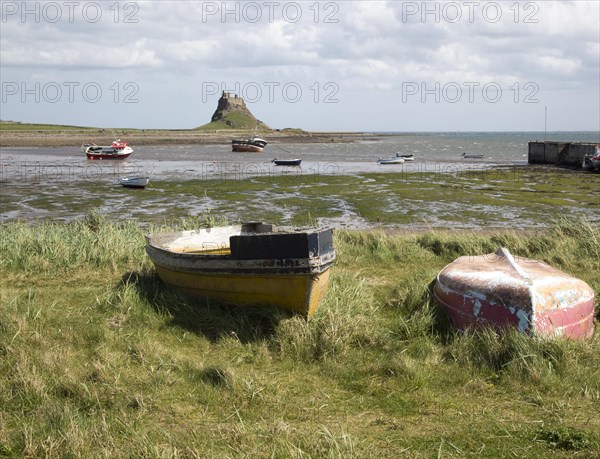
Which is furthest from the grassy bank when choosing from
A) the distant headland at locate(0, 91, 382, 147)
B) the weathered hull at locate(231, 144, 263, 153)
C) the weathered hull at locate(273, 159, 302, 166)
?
the distant headland at locate(0, 91, 382, 147)

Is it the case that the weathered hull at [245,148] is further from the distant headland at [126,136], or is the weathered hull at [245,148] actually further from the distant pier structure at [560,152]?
the distant pier structure at [560,152]

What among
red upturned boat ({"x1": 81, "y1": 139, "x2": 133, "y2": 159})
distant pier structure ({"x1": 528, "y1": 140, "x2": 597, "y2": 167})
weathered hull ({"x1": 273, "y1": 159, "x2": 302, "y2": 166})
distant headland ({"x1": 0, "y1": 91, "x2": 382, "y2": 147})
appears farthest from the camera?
distant headland ({"x1": 0, "y1": 91, "x2": 382, "y2": 147})

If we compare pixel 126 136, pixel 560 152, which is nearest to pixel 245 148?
pixel 560 152

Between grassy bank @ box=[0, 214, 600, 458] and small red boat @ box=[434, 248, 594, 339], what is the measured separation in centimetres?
33

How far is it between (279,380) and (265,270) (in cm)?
192

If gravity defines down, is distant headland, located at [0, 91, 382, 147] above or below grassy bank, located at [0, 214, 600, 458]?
above

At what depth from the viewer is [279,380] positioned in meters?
7.07

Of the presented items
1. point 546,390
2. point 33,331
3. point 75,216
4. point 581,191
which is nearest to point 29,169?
point 75,216

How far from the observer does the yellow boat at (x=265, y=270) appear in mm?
8375

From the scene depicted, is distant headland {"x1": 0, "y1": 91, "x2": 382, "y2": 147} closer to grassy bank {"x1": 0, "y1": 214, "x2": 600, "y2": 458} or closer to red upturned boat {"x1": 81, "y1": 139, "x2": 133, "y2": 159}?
red upturned boat {"x1": 81, "y1": 139, "x2": 133, "y2": 159}

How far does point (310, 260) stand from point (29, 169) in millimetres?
44346

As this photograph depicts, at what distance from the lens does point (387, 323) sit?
29.1ft

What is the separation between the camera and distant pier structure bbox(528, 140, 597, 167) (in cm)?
4988

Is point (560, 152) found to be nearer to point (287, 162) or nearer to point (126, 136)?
point (287, 162)
